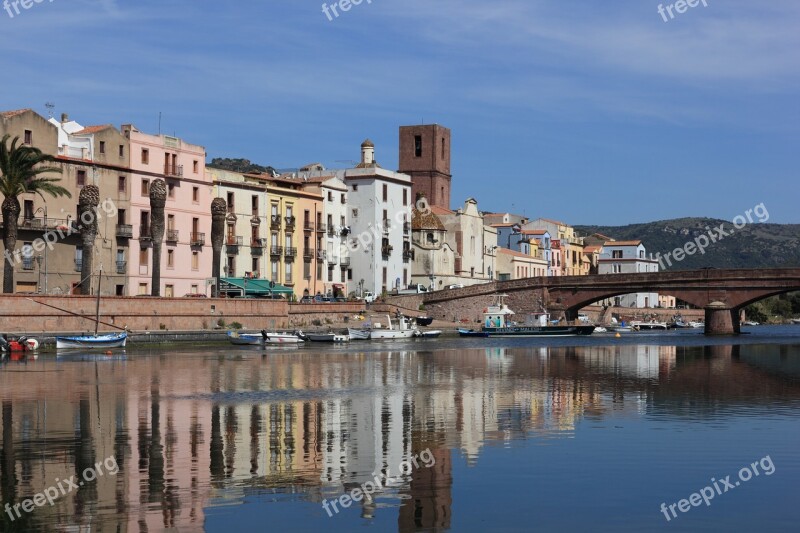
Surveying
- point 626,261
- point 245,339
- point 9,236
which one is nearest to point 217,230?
point 245,339

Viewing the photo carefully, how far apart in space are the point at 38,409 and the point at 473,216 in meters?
108

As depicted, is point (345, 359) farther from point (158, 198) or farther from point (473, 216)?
point (473, 216)

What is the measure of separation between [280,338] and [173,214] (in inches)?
666

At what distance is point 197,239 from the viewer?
97.9 metres

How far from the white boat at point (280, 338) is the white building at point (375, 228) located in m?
34.4

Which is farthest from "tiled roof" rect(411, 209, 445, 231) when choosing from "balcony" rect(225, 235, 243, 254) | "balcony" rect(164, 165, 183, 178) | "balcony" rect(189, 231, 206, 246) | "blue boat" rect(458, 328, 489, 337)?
"balcony" rect(164, 165, 183, 178)

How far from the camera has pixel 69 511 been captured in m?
22.3

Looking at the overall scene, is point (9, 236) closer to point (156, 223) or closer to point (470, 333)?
point (156, 223)

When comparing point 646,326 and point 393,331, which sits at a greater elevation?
point 646,326

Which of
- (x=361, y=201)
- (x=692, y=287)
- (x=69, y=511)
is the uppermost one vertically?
(x=361, y=201)

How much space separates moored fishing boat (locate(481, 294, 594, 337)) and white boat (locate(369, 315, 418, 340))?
10723 millimetres

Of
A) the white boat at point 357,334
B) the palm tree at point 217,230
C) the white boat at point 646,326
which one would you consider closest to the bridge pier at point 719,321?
the white boat at point 357,334

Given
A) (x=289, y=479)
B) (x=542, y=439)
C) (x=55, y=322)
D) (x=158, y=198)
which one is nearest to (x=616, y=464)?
(x=542, y=439)

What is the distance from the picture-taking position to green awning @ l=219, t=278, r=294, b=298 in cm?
9931
